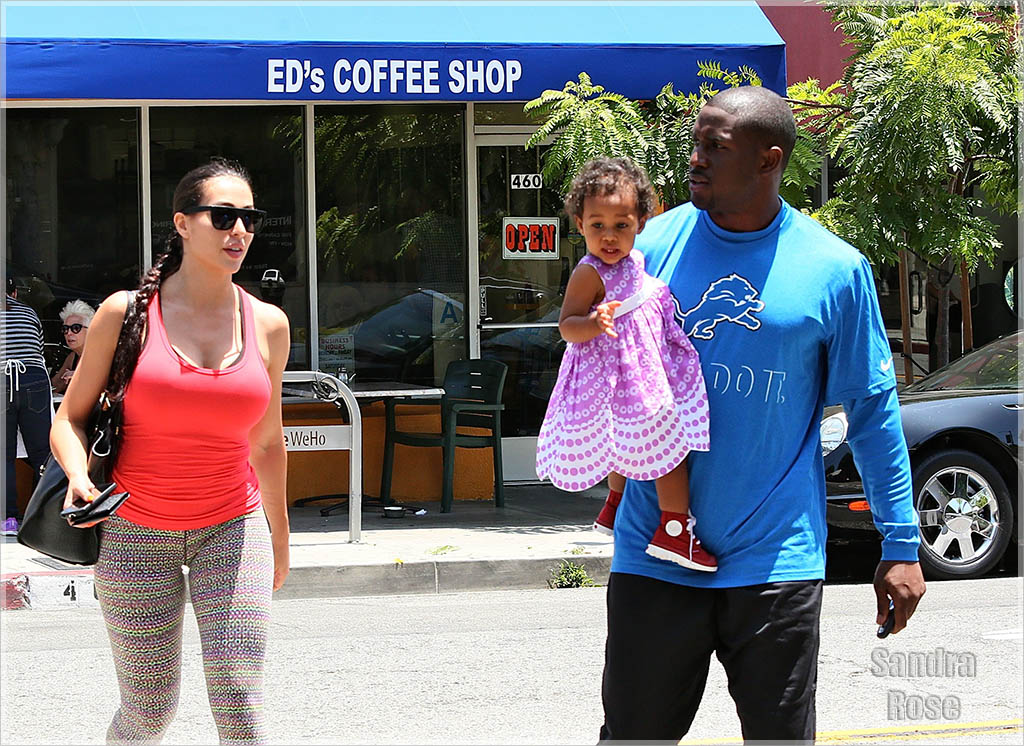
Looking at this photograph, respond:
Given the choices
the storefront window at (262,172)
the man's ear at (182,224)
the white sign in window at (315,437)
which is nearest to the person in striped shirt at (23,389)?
the storefront window at (262,172)

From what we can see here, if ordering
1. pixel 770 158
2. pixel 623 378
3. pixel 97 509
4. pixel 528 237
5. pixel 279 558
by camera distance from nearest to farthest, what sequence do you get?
pixel 770 158 → pixel 623 378 → pixel 97 509 → pixel 279 558 → pixel 528 237

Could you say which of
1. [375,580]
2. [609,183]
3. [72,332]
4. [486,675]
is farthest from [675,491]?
[72,332]

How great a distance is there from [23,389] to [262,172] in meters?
2.97

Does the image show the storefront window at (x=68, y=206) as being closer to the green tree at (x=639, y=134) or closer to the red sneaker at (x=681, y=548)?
the green tree at (x=639, y=134)

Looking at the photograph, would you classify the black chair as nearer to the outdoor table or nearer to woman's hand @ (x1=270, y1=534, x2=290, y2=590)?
the outdoor table

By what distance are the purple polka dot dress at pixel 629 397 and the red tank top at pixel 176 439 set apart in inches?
35.1

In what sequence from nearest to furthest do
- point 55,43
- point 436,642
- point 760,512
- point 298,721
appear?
point 760,512, point 298,721, point 436,642, point 55,43

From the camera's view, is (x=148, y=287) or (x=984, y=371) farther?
(x=984, y=371)

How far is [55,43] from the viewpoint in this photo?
966cm

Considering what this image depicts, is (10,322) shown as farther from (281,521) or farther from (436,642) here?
(281,521)

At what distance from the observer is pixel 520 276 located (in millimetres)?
12492

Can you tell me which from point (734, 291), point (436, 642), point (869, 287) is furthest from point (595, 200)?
point (436, 642)

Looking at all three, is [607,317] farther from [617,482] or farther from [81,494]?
[81,494]

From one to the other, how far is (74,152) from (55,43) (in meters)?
2.04
